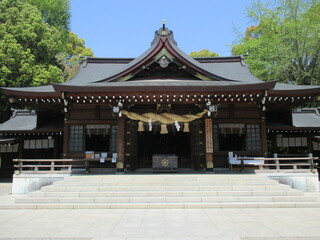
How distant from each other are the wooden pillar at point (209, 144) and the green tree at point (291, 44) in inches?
557

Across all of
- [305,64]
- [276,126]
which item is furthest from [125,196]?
[305,64]

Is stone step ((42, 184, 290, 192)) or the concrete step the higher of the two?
the concrete step

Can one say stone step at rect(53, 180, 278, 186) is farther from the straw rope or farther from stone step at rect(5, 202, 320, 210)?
the straw rope

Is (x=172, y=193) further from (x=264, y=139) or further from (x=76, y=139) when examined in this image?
(x=76, y=139)

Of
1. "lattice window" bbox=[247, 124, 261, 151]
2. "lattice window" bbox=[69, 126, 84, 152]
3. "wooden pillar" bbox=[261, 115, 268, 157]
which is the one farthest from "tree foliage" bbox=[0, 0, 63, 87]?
"wooden pillar" bbox=[261, 115, 268, 157]

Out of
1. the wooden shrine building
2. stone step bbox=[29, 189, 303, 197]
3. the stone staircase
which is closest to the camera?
the stone staircase

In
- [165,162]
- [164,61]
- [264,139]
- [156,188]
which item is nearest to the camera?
A: [156,188]

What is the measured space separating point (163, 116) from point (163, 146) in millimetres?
4488

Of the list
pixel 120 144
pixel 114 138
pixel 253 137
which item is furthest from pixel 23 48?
pixel 253 137

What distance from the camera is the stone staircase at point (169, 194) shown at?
349 inches

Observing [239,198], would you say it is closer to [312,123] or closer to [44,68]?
[312,123]

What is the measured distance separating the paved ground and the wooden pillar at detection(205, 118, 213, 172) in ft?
14.7

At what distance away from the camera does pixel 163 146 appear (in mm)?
17516

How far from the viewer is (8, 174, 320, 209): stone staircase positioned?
8859 millimetres
